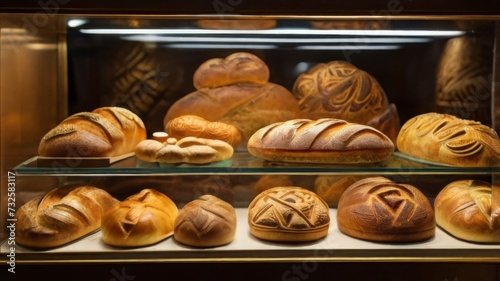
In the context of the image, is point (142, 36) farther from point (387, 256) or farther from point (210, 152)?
point (387, 256)

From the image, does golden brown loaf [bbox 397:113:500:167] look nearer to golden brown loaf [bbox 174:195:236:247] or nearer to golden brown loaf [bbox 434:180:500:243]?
golden brown loaf [bbox 434:180:500:243]

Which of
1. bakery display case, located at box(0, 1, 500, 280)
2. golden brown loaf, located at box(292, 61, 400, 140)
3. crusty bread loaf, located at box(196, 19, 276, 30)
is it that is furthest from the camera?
golden brown loaf, located at box(292, 61, 400, 140)

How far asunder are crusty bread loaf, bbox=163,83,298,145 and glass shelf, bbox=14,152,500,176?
275 millimetres

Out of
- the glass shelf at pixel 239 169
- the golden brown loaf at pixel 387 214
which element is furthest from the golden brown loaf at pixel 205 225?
the golden brown loaf at pixel 387 214

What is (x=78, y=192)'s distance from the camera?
5.45 ft

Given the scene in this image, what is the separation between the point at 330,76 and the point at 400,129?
36 centimetres

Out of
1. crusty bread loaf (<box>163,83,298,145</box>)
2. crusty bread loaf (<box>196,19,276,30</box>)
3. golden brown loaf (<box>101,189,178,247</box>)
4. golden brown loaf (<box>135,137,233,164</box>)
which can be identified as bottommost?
golden brown loaf (<box>101,189,178,247</box>)

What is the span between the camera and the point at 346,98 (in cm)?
179

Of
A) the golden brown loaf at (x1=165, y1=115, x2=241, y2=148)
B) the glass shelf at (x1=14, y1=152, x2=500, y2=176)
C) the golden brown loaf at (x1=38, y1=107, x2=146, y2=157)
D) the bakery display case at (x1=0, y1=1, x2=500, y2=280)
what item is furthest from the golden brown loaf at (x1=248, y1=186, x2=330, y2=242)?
the golden brown loaf at (x1=38, y1=107, x2=146, y2=157)

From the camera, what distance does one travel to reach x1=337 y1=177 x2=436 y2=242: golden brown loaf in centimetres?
154

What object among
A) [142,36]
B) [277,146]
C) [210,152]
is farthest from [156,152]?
[142,36]

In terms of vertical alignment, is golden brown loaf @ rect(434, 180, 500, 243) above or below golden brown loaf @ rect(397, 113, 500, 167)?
below

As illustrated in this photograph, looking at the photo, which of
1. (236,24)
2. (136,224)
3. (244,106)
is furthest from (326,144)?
(136,224)

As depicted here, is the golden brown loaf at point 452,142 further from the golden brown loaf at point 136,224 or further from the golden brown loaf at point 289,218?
the golden brown loaf at point 136,224
